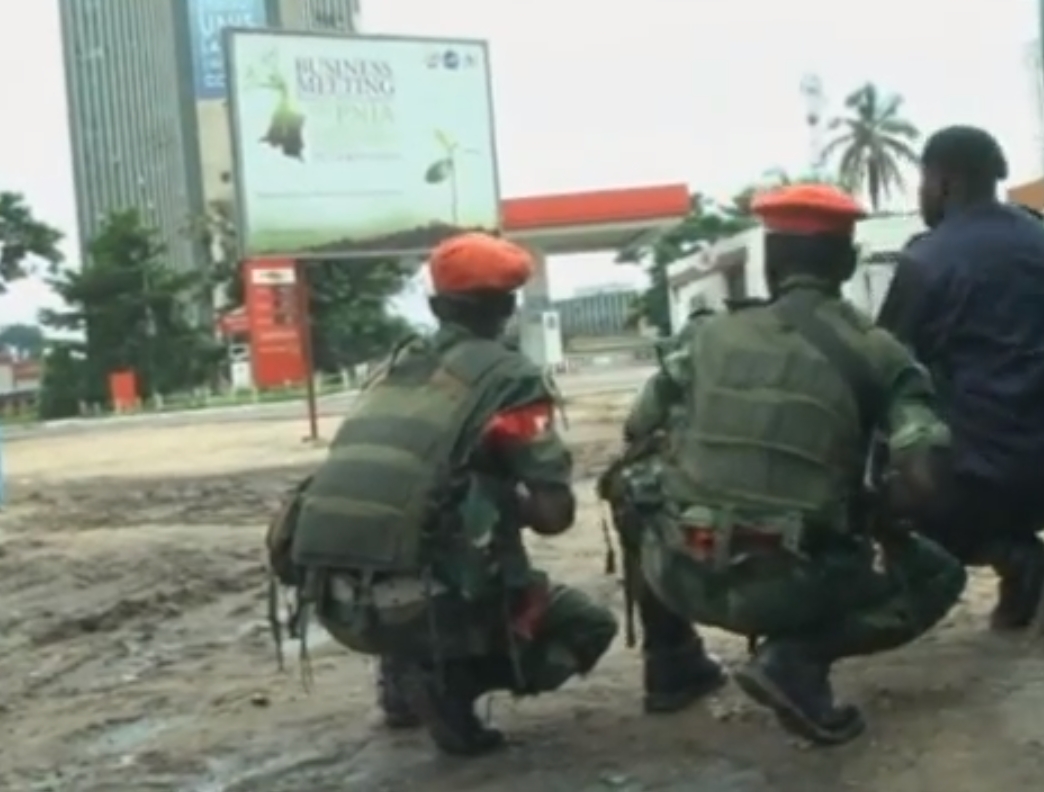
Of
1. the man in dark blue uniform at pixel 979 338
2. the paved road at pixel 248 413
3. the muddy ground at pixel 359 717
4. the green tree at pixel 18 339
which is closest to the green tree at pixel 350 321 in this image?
the paved road at pixel 248 413

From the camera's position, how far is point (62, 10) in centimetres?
9088

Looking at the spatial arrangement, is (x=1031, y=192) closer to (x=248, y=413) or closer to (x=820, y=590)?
(x=248, y=413)

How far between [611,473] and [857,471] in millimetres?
627

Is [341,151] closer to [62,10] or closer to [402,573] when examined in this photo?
[402,573]

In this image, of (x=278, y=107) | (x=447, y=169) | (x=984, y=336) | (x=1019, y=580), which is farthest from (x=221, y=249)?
(x=984, y=336)

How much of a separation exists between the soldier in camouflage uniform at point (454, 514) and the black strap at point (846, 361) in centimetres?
56

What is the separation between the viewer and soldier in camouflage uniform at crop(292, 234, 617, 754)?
4.29 meters

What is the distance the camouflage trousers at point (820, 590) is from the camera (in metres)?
4.18

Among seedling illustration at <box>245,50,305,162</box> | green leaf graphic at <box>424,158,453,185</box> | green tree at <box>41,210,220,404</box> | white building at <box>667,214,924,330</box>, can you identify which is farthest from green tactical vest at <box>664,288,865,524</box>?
green tree at <box>41,210,220,404</box>

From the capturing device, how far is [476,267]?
4441 mm

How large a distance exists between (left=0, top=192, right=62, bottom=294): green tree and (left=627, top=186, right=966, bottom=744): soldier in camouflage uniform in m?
52.1

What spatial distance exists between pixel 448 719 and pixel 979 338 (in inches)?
66.7

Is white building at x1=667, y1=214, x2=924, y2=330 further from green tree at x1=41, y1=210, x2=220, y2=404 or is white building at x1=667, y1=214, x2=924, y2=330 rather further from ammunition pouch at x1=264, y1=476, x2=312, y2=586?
green tree at x1=41, y1=210, x2=220, y2=404

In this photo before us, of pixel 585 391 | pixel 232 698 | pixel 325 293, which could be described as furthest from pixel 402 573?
pixel 325 293
